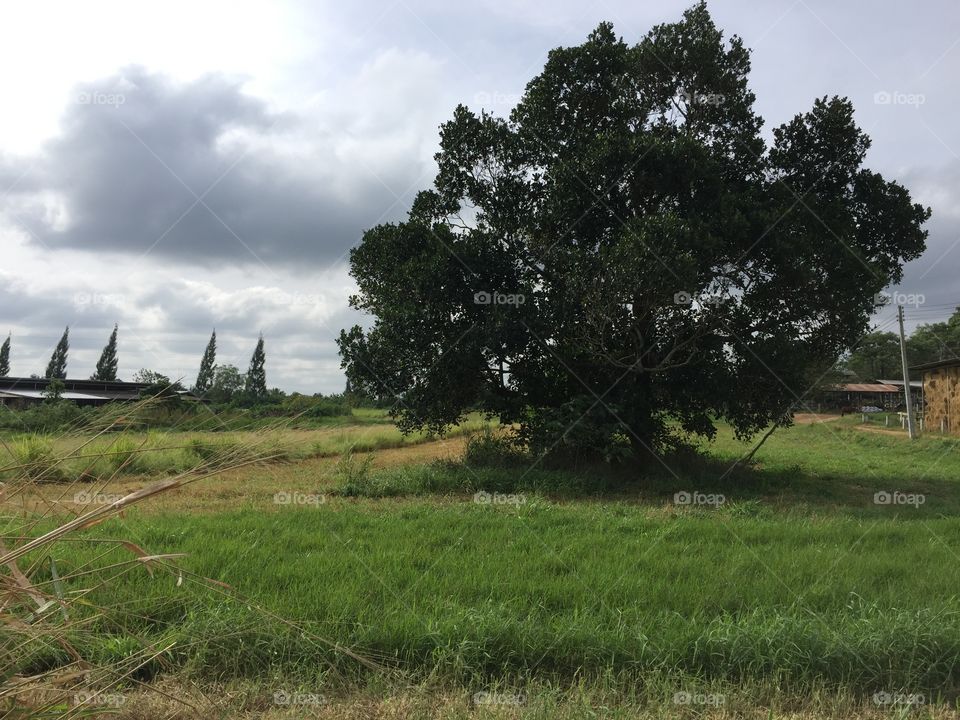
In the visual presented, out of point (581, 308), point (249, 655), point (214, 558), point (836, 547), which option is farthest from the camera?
point (581, 308)

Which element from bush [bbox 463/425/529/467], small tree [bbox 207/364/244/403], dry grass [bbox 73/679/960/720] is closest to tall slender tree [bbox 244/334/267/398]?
small tree [bbox 207/364/244/403]

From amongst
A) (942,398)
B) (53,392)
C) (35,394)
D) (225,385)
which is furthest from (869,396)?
(225,385)

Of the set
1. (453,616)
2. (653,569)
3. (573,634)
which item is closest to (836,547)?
(653,569)

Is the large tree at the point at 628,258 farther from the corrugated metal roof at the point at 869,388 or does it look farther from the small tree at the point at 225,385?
the corrugated metal roof at the point at 869,388

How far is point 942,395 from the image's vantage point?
2977 centimetres

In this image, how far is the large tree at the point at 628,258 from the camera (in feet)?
39.7

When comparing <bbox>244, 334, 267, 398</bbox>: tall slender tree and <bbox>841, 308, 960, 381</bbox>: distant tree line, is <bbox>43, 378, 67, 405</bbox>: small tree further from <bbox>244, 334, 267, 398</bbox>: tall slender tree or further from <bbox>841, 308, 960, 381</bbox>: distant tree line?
<bbox>841, 308, 960, 381</bbox>: distant tree line

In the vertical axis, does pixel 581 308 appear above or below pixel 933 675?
above

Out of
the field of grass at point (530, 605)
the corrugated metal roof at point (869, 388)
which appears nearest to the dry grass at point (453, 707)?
the field of grass at point (530, 605)

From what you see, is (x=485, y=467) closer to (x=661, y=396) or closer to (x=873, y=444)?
(x=661, y=396)

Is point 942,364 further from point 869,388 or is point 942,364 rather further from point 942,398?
point 869,388

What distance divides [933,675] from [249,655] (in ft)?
14.5

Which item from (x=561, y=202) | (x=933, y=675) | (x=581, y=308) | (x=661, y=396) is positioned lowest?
(x=933, y=675)

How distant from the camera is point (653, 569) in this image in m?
5.91
